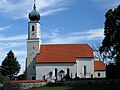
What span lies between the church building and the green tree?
23.9 meters

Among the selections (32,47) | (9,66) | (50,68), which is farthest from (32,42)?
(9,66)

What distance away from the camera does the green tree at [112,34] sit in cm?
4678

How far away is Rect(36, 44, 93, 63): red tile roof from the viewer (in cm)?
7281

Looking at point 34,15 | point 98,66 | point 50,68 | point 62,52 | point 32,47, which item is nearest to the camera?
point 50,68

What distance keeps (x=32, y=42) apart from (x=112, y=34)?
31.0 metres

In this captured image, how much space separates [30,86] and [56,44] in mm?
28438

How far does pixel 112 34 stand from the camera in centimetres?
4778

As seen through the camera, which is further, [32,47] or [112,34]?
[32,47]

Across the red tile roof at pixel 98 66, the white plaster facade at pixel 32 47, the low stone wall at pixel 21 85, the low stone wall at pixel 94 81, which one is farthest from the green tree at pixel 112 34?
the red tile roof at pixel 98 66

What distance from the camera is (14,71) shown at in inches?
3374

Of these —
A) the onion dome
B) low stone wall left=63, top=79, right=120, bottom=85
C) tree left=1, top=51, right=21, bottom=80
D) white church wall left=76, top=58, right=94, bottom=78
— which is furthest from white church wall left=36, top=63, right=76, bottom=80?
low stone wall left=63, top=79, right=120, bottom=85

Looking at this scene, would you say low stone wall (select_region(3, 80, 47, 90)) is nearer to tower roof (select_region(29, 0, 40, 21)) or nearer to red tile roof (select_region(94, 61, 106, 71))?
tower roof (select_region(29, 0, 40, 21))

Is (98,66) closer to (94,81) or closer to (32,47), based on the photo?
(32,47)

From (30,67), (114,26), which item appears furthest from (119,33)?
(30,67)
